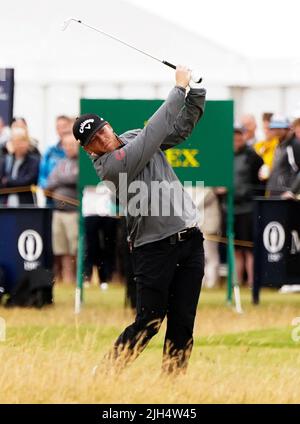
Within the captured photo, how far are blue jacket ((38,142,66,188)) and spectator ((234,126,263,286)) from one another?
92.3 inches

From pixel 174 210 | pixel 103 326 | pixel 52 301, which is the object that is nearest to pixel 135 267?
pixel 174 210

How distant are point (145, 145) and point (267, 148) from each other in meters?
10.6

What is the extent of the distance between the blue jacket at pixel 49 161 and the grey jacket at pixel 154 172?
31.6 feet

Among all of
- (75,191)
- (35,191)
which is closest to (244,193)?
(75,191)

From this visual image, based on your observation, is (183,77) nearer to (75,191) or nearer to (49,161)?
(75,191)

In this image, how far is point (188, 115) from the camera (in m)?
9.84

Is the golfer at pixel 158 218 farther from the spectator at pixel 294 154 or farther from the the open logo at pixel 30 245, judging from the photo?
the spectator at pixel 294 154

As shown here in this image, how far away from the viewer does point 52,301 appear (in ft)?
53.6

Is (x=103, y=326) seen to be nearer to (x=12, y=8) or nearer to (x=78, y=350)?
(x=78, y=350)

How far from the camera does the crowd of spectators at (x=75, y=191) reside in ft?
62.3
